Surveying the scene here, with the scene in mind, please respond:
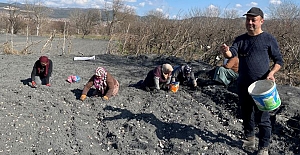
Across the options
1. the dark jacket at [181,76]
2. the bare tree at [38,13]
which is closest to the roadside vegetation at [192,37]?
the dark jacket at [181,76]

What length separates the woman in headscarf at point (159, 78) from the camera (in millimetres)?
6172

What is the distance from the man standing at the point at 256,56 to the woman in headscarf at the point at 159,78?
2.48m

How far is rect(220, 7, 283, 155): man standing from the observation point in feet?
11.5

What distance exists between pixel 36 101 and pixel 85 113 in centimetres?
85

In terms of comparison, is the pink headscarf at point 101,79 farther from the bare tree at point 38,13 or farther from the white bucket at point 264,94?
the bare tree at point 38,13

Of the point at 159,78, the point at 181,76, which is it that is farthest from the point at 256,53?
the point at 181,76

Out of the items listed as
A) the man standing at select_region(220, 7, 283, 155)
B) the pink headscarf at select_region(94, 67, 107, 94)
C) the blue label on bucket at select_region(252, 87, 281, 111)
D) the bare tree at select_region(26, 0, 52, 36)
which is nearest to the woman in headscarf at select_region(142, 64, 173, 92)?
the pink headscarf at select_region(94, 67, 107, 94)

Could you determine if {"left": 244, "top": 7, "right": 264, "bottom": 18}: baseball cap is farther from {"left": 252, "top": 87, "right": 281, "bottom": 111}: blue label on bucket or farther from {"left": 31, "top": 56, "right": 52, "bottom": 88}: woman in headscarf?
{"left": 31, "top": 56, "right": 52, "bottom": 88}: woman in headscarf

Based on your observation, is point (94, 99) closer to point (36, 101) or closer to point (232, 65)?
point (36, 101)

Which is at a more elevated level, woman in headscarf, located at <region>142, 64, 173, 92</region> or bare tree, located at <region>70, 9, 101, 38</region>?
woman in headscarf, located at <region>142, 64, 173, 92</region>

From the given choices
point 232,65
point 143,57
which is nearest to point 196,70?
point 232,65

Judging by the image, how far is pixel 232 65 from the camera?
674cm

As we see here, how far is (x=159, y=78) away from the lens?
6.23m

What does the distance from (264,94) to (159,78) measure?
302 cm
